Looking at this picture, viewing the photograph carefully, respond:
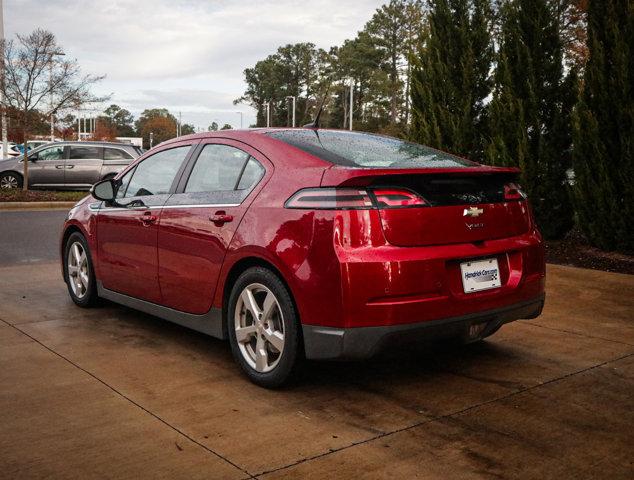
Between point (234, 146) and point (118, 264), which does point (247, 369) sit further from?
point (118, 264)

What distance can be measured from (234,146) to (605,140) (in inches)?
243

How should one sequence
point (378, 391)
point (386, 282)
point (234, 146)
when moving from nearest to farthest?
point (386, 282) → point (378, 391) → point (234, 146)

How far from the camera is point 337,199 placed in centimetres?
353

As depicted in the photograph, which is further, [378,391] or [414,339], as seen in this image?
[378,391]

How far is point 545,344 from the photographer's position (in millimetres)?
4879

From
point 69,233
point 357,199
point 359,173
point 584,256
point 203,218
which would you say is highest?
point 359,173

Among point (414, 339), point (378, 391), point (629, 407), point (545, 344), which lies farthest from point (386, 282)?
point (545, 344)

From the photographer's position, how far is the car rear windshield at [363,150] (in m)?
3.92

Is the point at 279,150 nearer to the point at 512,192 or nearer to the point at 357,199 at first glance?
the point at 357,199

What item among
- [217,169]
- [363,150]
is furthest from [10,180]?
[363,150]

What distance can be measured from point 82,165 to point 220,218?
57.6 feet

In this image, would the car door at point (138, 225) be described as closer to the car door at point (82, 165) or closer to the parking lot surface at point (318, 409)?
the parking lot surface at point (318, 409)

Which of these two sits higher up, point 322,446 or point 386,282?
point 386,282

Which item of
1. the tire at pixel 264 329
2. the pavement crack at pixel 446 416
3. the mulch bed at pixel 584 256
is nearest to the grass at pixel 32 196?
the mulch bed at pixel 584 256
